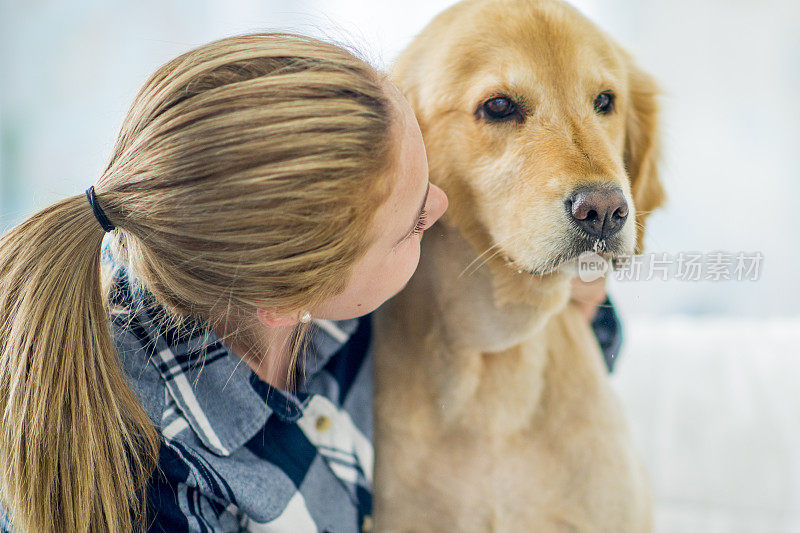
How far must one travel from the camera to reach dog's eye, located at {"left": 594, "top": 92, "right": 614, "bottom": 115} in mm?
581

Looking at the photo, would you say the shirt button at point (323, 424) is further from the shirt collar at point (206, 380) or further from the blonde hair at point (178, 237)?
the blonde hair at point (178, 237)

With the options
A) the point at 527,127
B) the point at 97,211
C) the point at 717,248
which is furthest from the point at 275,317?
the point at 717,248

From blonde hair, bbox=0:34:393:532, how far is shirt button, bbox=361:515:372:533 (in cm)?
24

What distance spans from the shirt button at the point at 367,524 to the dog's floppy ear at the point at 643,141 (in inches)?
17.1

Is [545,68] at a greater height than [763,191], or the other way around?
[545,68]

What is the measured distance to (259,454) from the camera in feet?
2.19

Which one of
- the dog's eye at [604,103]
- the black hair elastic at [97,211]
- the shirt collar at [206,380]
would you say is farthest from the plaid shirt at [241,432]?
the dog's eye at [604,103]

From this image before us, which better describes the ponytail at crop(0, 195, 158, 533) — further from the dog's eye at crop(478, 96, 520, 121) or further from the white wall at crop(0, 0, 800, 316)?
the dog's eye at crop(478, 96, 520, 121)

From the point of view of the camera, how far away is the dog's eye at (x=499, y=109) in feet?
1.87

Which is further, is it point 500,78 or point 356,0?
point 356,0

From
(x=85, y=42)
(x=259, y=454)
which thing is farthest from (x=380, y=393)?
(x=85, y=42)

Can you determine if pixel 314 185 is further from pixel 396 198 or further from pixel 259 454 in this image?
pixel 259 454

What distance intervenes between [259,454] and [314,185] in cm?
31

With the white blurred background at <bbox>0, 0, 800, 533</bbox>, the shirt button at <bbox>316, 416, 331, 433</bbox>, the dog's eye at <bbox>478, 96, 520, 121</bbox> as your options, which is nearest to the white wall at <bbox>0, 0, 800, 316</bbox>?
the white blurred background at <bbox>0, 0, 800, 533</bbox>
